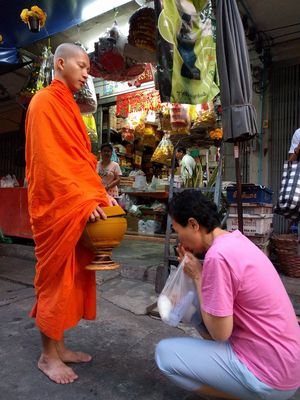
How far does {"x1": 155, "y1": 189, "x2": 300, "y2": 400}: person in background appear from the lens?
5.05 feet

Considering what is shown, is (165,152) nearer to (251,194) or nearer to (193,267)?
(251,194)

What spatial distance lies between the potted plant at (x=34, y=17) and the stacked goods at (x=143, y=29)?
1.66 metres

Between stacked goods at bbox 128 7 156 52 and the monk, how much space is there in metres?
2.10

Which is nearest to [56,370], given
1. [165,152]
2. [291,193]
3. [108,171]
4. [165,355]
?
[165,355]

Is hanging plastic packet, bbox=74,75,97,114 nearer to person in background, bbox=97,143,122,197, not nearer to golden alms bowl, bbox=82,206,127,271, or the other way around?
person in background, bbox=97,143,122,197

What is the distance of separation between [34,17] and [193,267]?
4.76 meters

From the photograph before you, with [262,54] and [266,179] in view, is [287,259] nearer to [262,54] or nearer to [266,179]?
[266,179]

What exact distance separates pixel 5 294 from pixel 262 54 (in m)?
5.61

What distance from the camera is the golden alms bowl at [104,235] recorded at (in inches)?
84.8

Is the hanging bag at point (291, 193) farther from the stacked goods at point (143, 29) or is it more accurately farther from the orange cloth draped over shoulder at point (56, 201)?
the stacked goods at point (143, 29)

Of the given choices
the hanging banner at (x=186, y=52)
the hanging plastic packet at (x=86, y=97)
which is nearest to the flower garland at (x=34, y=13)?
the hanging plastic packet at (x=86, y=97)

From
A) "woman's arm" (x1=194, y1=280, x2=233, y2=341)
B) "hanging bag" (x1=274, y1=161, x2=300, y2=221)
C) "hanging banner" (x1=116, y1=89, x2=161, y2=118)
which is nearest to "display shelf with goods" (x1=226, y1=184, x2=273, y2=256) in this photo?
"hanging bag" (x1=274, y1=161, x2=300, y2=221)

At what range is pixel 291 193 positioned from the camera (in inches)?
137

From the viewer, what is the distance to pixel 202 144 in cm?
431
